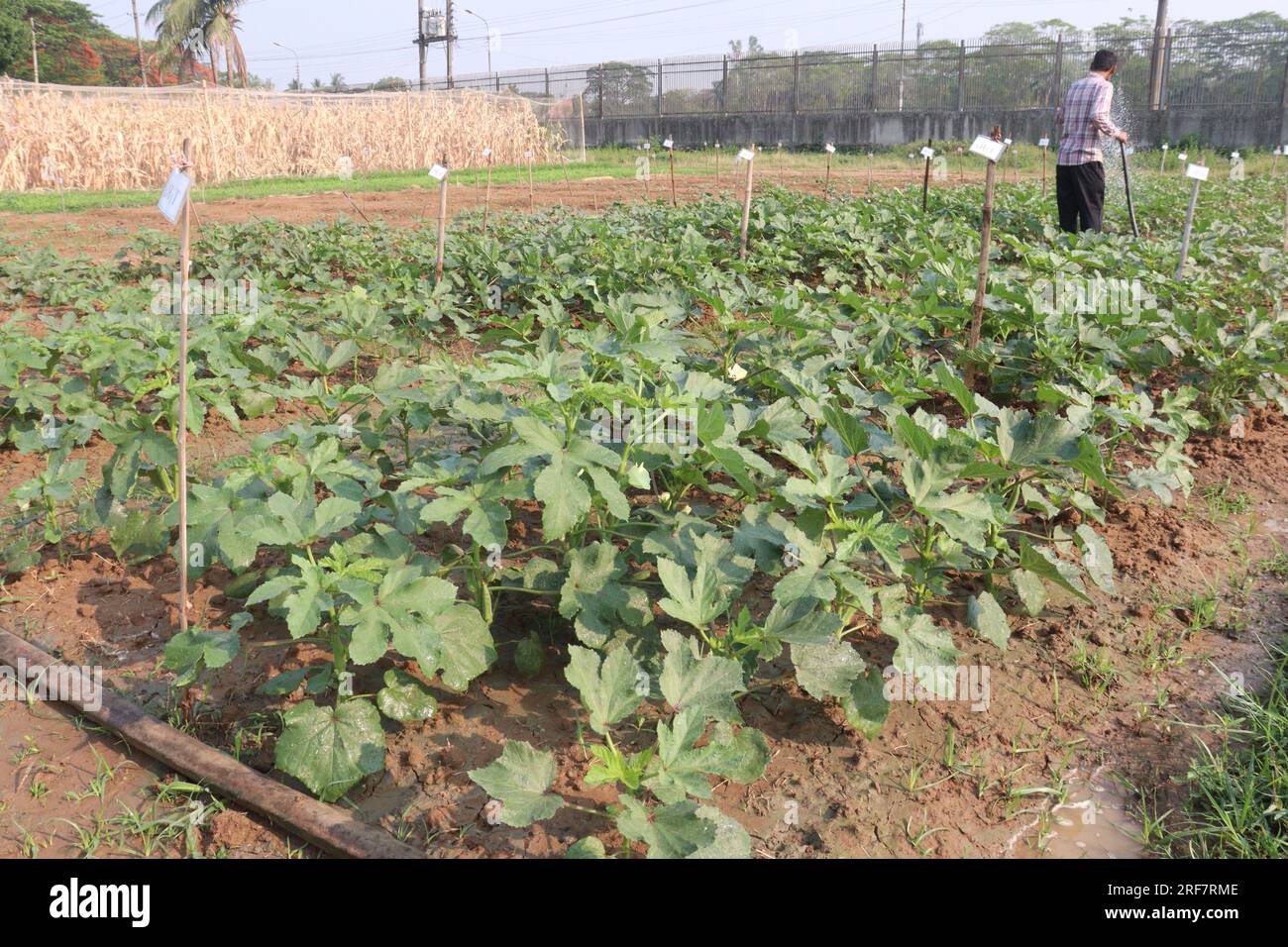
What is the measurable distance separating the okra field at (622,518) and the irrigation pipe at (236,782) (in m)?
0.07

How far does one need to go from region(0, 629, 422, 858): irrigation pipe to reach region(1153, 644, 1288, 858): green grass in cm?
160

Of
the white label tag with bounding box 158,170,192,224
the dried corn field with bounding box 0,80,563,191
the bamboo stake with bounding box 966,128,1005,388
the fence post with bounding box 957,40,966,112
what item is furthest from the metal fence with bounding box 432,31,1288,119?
the white label tag with bounding box 158,170,192,224

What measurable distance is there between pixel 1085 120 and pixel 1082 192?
561mm

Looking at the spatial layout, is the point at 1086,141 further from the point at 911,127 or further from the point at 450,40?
the point at 450,40

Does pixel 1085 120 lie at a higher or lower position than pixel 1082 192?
higher

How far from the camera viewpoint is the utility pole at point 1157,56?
69.8 feet

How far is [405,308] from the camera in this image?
17.3 feet

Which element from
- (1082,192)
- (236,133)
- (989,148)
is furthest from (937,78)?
(989,148)

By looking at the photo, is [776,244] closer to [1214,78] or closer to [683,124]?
[1214,78]

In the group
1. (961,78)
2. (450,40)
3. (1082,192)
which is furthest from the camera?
(450,40)

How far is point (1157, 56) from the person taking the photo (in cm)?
2162

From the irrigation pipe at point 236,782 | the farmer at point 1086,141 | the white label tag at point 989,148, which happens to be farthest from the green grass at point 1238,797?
the farmer at point 1086,141

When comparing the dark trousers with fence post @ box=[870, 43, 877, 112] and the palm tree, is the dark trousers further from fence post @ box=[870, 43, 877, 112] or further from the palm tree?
the palm tree
